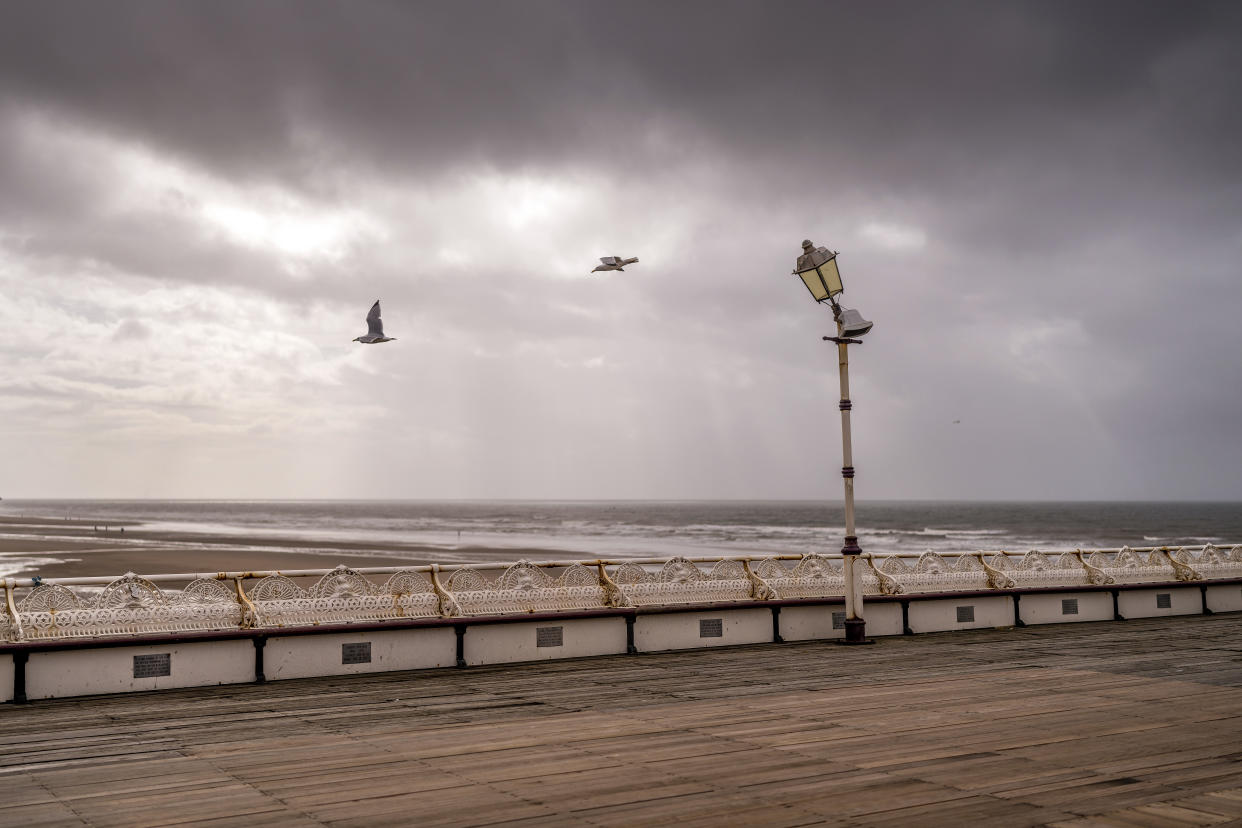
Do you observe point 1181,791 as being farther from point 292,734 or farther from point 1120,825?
point 292,734

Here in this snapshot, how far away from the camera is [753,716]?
785 cm

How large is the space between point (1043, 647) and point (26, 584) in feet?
39.7

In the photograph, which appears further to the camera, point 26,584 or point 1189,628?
point 1189,628

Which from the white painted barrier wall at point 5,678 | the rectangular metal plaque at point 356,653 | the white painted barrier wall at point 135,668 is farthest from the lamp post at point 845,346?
the white painted barrier wall at point 5,678

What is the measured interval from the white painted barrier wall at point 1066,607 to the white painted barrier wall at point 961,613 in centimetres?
40

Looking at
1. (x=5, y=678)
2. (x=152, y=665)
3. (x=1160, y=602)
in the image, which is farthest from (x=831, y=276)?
(x=5, y=678)

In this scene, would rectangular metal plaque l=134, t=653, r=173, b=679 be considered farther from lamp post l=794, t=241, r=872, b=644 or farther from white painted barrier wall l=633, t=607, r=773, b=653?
lamp post l=794, t=241, r=872, b=644

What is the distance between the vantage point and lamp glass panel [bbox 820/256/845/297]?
42.8 feet

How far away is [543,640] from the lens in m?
11.1

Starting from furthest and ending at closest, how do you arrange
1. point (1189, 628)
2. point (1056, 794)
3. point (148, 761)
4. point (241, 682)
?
point (1189, 628) < point (241, 682) < point (148, 761) < point (1056, 794)

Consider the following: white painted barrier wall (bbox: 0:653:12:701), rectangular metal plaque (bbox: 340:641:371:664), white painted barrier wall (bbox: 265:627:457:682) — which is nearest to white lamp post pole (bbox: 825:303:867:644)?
white painted barrier wall (bbox: 265:627:457:682)

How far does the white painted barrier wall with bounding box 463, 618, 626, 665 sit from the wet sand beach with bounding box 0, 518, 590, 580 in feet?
115

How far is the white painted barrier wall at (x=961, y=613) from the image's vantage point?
13648 millimetres

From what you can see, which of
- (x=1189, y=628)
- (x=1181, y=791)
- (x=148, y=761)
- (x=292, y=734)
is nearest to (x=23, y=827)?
(x=148, y=761)
